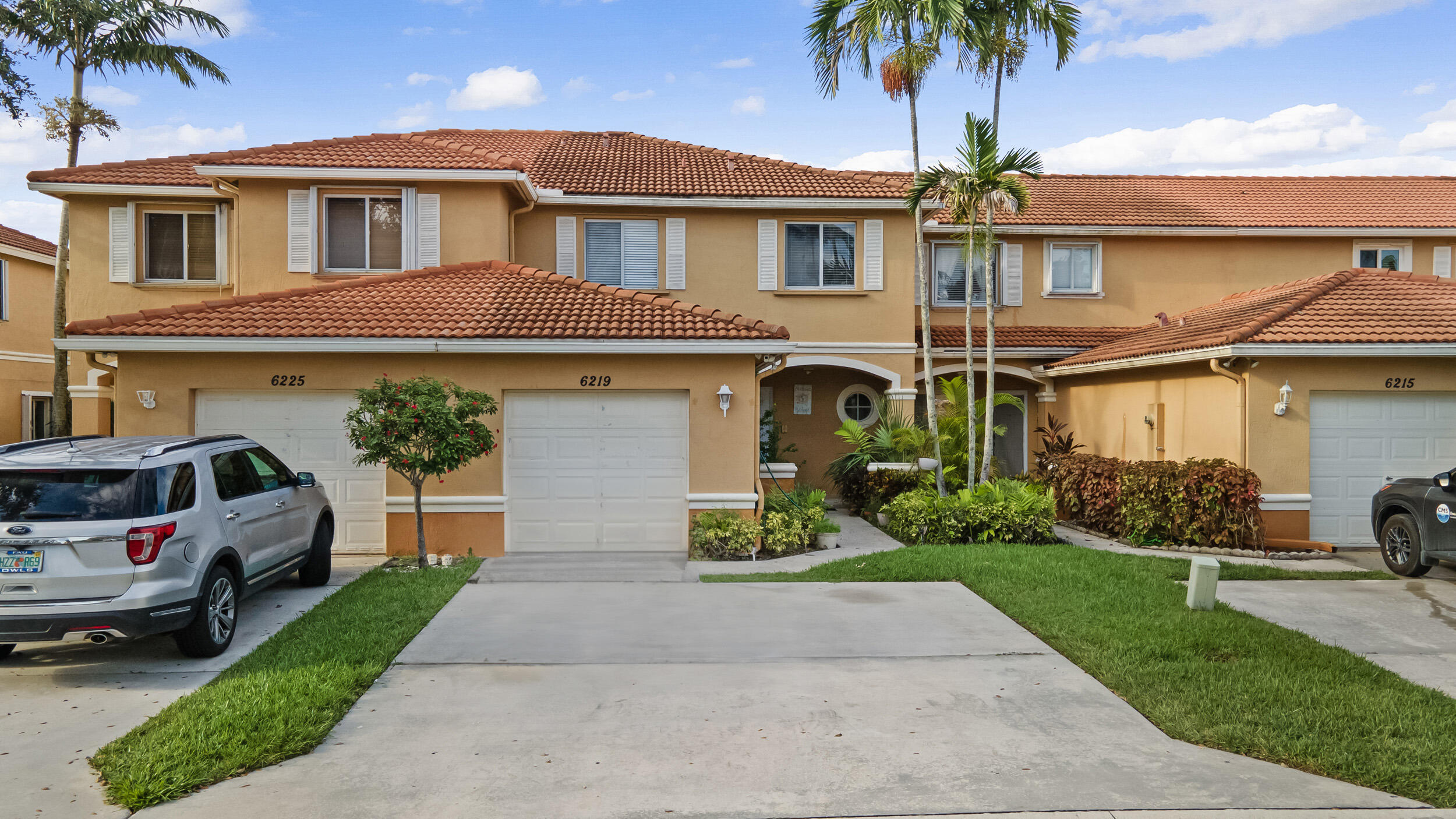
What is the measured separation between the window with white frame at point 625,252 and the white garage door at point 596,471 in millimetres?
4941

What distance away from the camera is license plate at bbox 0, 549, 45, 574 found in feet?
20.3

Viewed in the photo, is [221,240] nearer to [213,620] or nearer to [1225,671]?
[213,620]

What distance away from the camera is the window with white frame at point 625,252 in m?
16.5

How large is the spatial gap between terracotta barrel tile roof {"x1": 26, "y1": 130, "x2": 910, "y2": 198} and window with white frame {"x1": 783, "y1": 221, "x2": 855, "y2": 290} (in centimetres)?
75

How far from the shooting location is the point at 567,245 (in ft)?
53.4

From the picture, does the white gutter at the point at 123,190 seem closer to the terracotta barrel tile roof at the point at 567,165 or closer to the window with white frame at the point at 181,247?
the terracotta barrel tile roof at the point at 567,165

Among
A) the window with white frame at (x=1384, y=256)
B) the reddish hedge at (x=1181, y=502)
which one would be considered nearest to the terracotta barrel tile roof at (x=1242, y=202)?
the window with white frame at (x=1384, y=256)

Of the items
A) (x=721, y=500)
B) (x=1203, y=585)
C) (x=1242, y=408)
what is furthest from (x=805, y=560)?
(x=1242, y=408)

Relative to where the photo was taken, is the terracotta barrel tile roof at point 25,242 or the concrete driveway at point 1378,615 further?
the terracotta barrel tile roof at point 25,242

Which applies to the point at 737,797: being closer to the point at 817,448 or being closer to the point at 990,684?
the point at 990,684

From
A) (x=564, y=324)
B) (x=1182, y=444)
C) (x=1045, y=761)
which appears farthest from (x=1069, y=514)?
(x=1045, y=761)

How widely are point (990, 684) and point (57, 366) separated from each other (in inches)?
815

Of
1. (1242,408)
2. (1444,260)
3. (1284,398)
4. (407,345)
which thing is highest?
(1444,260)

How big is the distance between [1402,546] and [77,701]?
1325 cm
